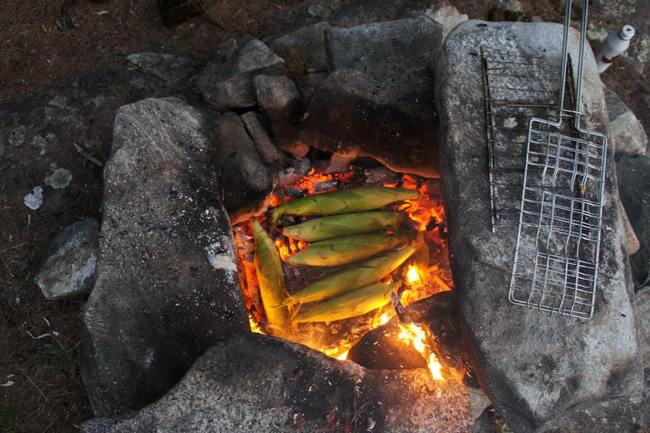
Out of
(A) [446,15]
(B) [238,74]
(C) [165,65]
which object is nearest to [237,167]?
(B) [238,74]

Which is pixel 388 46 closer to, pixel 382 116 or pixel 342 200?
pixel 382 116

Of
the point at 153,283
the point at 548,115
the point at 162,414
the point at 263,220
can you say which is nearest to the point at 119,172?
the point at 153,283

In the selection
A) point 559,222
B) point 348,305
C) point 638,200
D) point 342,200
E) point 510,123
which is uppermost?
point 510,123

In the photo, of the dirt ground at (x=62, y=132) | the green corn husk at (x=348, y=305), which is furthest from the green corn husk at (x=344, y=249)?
the dirt ground at (x=62, y=132)

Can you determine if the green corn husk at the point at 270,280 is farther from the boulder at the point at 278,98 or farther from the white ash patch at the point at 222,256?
the boulder at the point at 278,98

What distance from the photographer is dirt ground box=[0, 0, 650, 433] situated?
3.51m

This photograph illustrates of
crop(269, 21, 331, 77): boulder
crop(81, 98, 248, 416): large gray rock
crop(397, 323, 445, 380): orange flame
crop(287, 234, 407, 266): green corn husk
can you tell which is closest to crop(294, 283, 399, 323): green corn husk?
crop(287, 234, 407, 266): green corn husk

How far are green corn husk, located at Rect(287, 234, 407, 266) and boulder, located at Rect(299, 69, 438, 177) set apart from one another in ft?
1.77

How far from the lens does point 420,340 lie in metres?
3.23

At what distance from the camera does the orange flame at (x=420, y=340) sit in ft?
10.4

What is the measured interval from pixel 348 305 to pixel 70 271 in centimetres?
180

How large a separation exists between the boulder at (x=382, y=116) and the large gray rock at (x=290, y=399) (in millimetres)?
1495

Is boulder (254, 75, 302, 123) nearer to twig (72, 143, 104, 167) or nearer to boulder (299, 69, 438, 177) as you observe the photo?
boulder (299, 69, 438, 177)

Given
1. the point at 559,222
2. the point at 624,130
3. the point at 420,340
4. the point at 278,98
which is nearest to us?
the point at 559,222
